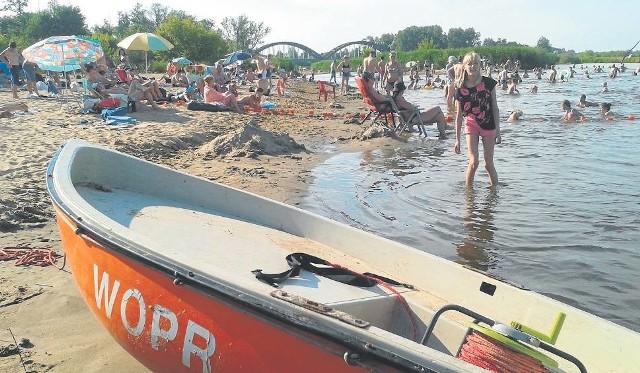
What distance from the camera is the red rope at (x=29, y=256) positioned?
470 cm

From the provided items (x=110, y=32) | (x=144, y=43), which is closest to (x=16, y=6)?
(x=110, y=32)

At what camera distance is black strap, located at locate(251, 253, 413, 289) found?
3.37 meters

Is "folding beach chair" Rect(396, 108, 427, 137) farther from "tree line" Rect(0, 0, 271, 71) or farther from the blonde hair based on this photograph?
"tree line" Rect(0, 0, 271, 71)

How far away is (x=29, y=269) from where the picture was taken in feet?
15.1

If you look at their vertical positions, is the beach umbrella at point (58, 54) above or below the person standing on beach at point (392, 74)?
above

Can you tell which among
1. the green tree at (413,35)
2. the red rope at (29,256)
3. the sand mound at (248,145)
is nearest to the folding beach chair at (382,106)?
the sand mound at (248,145)

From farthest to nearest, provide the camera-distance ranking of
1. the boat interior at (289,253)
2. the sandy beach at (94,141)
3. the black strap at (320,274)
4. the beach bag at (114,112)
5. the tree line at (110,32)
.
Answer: the tree line at (110,32) → the beach bag at (114,112) → the sandy beach at (94,141) → the black strap at (320,274) → the boat interior at (289,253)

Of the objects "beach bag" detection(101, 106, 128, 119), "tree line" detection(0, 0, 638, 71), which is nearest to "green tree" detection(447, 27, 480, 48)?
"tree line" detection(0, 0, 638, 71)

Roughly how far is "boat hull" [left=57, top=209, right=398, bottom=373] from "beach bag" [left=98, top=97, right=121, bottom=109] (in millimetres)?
10528

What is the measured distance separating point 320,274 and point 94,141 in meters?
7.42

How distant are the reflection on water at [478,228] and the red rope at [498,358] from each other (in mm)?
2907

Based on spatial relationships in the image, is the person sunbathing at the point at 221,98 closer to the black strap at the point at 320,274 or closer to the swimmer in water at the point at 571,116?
the swimmer in water at the point at 571,116

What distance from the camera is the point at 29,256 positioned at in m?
4.79

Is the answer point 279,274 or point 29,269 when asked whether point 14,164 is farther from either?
point 279,274
